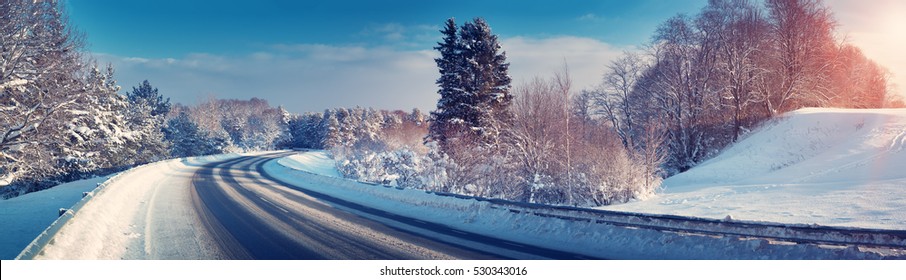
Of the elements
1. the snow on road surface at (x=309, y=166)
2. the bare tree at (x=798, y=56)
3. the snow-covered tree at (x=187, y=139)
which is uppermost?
the bare tree at (x=798, y=56)

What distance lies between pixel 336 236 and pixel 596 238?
5.45m

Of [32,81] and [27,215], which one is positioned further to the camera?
[32,81]

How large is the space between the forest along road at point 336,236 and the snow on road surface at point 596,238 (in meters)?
0.43

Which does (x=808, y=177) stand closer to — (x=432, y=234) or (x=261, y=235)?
(x=432, y=234)

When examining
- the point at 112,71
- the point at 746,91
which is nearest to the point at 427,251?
the point at 746,91

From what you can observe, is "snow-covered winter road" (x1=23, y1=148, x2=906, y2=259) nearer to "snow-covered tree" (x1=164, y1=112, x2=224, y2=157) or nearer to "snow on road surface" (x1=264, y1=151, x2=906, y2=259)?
"snow on road surface" (x1=264, y1=151, x2=906, y2=259)

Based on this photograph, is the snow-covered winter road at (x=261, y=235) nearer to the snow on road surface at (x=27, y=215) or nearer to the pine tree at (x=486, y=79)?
the snow on road surface at (x=27, y=215)

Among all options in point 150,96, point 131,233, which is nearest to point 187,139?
point 150,96

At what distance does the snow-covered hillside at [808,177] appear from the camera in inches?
446

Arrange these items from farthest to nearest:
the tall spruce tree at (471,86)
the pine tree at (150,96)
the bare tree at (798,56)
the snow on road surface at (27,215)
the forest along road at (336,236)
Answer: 1. the pine tree at (150,96)
2. the bare tree at (798,56)
3. the tall spruce tree at (471,86)
4. the snow on road surface at (27,215)
5. the forest along road at (336,236)

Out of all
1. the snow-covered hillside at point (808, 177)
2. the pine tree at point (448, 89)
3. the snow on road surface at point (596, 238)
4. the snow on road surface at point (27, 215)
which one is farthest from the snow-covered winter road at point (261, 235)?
the pine tree at point (448, 89)

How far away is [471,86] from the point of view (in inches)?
1067

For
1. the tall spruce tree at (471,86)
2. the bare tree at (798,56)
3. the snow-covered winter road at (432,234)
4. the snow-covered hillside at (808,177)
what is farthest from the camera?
the bare tree at (798,56)

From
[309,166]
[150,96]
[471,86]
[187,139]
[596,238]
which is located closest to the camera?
[596,238]
